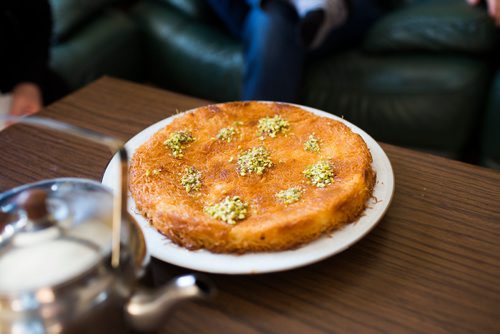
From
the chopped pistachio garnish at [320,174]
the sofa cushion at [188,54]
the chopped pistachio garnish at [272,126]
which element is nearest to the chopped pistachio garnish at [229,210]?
the chopped pistachio garnish at [320,174]

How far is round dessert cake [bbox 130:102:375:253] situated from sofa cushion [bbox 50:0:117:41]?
4.24 feet

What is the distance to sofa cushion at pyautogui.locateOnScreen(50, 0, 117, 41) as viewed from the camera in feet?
6.45

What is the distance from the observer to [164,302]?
0.51 metres

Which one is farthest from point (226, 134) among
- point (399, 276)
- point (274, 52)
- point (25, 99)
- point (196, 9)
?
point (196, 9)

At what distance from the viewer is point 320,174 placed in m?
0.78

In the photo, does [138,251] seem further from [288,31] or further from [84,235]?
[288,31]

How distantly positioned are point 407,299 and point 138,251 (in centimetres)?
38

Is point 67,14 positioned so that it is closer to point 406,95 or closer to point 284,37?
point 284,37

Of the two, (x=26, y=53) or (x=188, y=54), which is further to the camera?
(x=188, y=54)

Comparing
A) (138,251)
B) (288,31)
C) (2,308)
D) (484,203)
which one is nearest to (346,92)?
(288,31)

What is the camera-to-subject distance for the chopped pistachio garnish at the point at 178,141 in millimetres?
878

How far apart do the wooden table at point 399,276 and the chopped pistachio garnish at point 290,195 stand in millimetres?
107

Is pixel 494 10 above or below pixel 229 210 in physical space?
above

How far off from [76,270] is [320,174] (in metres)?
0.44
